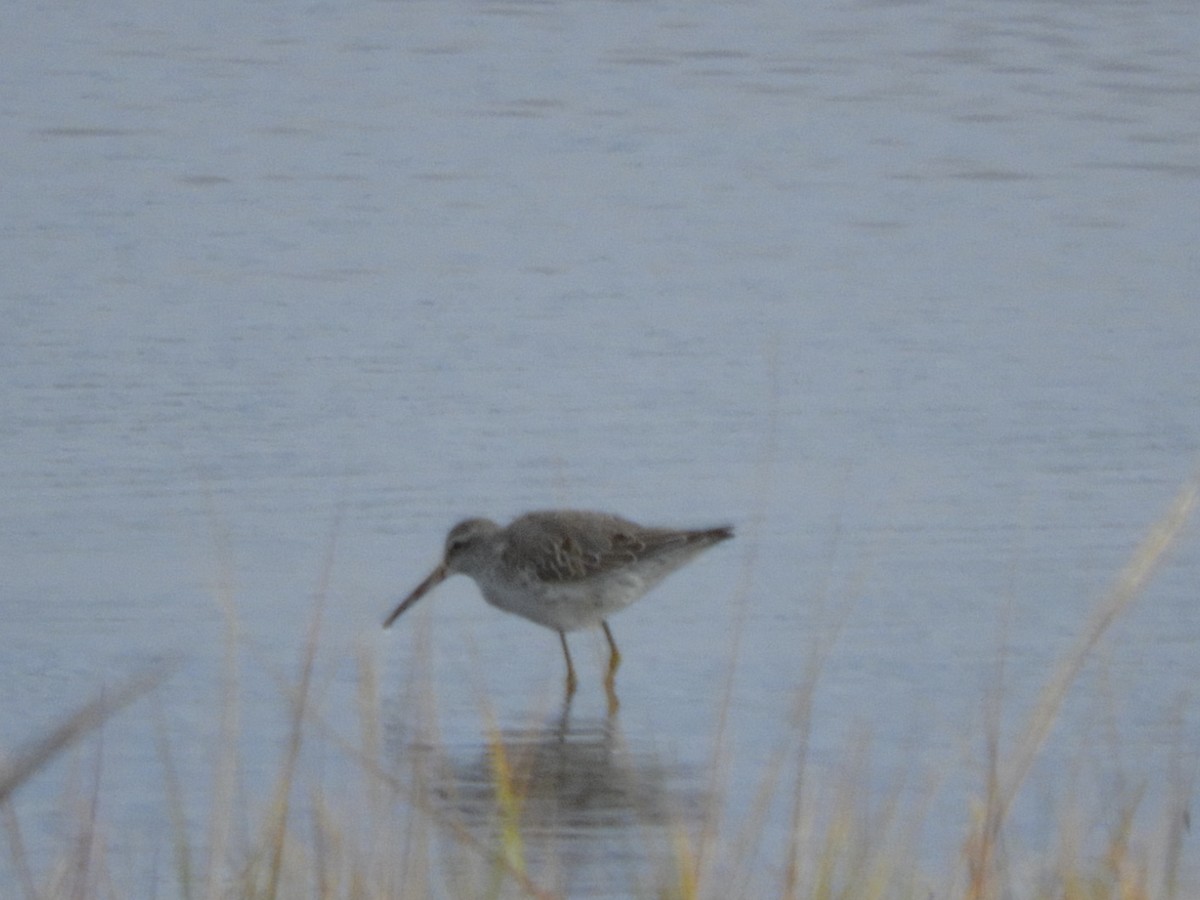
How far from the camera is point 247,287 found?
38.4 ft

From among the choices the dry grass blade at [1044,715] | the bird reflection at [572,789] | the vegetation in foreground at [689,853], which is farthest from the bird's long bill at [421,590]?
the dry grass blade at [1044,715]

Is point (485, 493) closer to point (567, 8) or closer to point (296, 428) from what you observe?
point (296, 428)

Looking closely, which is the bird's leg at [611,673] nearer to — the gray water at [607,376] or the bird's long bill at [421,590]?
the gray water at [607,376]

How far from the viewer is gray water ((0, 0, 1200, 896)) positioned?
707 centimetres

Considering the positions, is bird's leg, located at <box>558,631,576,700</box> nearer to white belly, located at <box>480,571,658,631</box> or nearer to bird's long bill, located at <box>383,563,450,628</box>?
white belly, located at <box>480,571,658,631</box>

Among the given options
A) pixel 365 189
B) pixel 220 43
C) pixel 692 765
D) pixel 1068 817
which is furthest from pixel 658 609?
pixel 220 43

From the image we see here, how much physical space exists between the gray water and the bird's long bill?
0.09 meters

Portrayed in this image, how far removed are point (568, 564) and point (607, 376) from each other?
2742 mm

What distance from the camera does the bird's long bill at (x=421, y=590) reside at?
786 cm

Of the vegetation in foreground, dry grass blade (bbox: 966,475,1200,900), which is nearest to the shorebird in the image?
the vegetation in foreground

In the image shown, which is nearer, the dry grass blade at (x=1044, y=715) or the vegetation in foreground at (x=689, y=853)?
the dry grass blade at (x=1044, y=715)

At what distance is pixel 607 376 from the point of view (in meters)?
10.5

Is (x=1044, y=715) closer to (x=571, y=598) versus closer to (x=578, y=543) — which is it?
(x=571, y=598)

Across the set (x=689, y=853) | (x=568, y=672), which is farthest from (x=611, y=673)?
(x=689, y=853)
